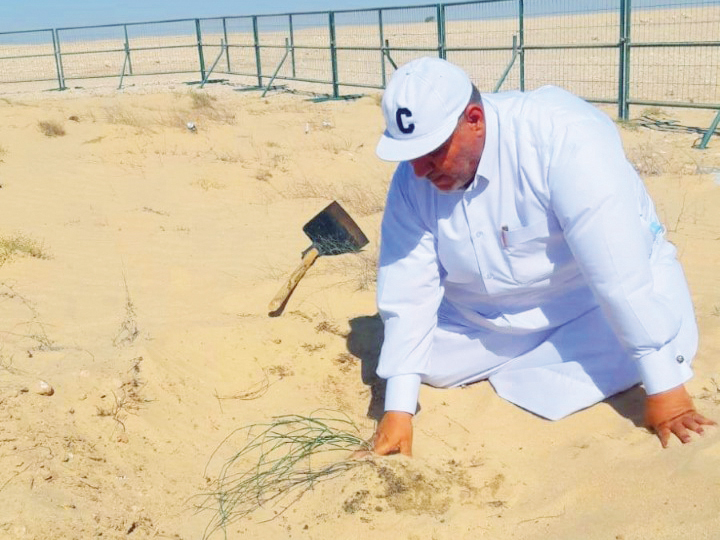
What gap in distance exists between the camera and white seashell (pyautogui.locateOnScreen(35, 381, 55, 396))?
10.5ft

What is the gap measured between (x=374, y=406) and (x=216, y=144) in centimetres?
700

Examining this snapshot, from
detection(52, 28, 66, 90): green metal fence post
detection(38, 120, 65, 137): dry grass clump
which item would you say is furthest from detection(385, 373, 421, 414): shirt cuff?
detection(52, 28, 66, 90): green metal fence post

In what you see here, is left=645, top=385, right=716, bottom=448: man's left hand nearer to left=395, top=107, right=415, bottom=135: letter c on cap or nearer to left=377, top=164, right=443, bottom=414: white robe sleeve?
left=377, top=164, right=443, bottom=414: white robe sleeve

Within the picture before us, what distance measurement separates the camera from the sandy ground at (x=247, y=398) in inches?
102

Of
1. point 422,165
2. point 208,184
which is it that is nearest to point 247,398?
point 422,165

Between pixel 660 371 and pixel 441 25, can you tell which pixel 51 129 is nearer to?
pixel 441 25

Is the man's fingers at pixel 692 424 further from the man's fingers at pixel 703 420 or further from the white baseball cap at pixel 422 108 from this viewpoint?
the white baseball cap at pixel 422 108

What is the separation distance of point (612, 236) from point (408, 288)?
77 cm

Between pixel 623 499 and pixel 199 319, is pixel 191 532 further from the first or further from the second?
pixel 199 319

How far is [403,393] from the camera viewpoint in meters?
3.04

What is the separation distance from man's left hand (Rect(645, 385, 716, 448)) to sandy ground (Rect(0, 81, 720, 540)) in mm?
47

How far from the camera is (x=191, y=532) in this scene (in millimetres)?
2705

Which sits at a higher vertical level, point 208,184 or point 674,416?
point 674,416

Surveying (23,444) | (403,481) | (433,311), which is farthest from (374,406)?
(23,444)
